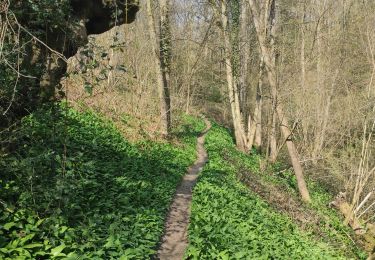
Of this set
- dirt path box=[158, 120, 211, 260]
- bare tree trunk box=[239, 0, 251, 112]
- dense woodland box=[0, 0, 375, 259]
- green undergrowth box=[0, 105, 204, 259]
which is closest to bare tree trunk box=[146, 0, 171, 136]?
dense woodland box=[0, 0, 375, 259]

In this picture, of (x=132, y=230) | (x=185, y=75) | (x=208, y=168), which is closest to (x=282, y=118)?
(x=208, y=168)

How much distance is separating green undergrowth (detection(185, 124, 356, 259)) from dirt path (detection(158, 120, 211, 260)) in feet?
0.74

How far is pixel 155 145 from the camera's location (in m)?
14.5

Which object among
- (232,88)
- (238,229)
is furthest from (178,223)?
(232,88)

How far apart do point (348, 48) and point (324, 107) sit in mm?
4243

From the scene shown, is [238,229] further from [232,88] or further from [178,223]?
[232,88]

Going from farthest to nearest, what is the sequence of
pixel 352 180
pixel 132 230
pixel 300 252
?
1. pixel 352 180
2. pixel 300 252
3. pixel 132 230

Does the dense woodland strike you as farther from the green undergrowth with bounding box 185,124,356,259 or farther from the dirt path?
the dirt path

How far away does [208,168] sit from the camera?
1392 cm

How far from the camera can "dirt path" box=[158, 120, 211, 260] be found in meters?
7.44

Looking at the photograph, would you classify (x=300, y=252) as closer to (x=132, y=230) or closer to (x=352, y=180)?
(x=132, y=230)

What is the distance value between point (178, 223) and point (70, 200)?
9.47 feet

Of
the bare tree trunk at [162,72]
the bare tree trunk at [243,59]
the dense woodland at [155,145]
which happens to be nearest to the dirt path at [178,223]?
the dense woodland at [155,145]

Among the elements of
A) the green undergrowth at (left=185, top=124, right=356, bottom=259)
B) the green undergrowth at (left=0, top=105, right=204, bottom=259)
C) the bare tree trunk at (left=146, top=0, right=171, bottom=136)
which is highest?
the bare tree trunk at (left=146, top=0, right=171, bottom=136)
